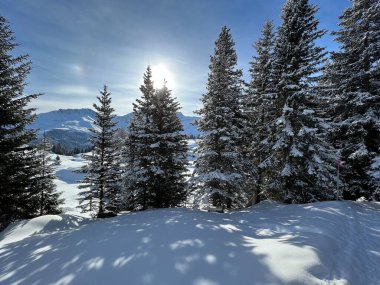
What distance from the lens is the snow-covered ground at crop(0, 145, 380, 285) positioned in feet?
15.6

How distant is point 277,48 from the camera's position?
15.9 meters

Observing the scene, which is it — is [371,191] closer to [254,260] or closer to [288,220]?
[288,220]

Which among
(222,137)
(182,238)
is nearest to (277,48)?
(222,137)

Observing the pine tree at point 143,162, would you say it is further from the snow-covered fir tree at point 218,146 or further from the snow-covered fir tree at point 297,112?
the snow-covered fir tree at point 297,112

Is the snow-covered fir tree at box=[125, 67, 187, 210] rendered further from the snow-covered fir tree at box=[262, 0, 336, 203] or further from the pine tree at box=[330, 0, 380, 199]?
the pine tree at box=[330, 0, 380, 199]

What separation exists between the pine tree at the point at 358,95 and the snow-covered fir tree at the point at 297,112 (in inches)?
69.0

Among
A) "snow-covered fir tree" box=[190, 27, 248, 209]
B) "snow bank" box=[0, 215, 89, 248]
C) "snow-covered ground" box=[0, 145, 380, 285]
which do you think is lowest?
"snow bank" box=[0, 215, 89, 248]

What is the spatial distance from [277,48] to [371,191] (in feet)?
36.9

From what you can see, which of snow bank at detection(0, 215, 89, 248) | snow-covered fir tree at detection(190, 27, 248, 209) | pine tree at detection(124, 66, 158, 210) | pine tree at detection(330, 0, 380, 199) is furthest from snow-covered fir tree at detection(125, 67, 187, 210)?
pine tree at detection(330, 0, 380, 199)

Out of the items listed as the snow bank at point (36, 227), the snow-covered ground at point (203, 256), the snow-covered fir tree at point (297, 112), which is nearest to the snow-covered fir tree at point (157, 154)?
the snow bank at point (36, 227)

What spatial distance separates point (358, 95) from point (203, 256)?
15.4 meters

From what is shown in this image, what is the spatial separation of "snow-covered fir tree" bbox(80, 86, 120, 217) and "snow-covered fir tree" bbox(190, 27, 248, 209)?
27.7 ft

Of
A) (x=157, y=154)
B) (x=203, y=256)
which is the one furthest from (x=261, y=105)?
(x=203, y=256)

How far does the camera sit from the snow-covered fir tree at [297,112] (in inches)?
581
